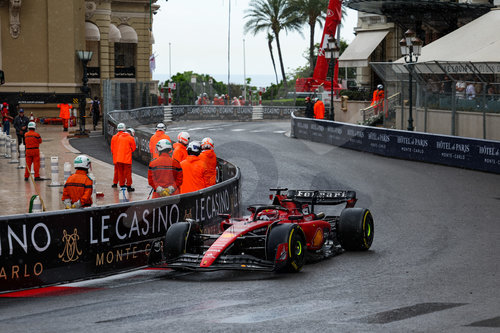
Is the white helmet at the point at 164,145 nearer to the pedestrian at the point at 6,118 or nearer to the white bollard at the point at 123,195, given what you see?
the white bollard at the point at 123,195

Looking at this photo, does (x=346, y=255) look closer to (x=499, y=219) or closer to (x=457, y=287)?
(x=457, y=287)

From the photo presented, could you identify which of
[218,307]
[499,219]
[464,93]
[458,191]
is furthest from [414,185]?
[218,307]

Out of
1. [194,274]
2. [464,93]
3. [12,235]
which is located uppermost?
[464,93]

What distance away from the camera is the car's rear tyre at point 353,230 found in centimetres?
1320

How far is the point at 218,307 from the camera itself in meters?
9.49

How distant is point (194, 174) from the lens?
15.2 m

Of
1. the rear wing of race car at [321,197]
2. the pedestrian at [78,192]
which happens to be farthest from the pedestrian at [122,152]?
the rear wing of race car at [321,197]

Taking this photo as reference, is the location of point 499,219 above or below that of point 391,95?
below

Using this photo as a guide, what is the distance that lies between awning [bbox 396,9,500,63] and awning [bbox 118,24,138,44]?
1069 inches

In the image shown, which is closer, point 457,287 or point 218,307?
point 218,307

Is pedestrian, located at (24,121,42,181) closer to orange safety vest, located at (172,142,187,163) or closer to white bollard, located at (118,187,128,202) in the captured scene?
white bollard, located at (118,187,128,202)

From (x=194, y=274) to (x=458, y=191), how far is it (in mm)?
11205

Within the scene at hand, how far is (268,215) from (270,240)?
1.19 m

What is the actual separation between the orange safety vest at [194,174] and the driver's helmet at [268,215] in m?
2.95
